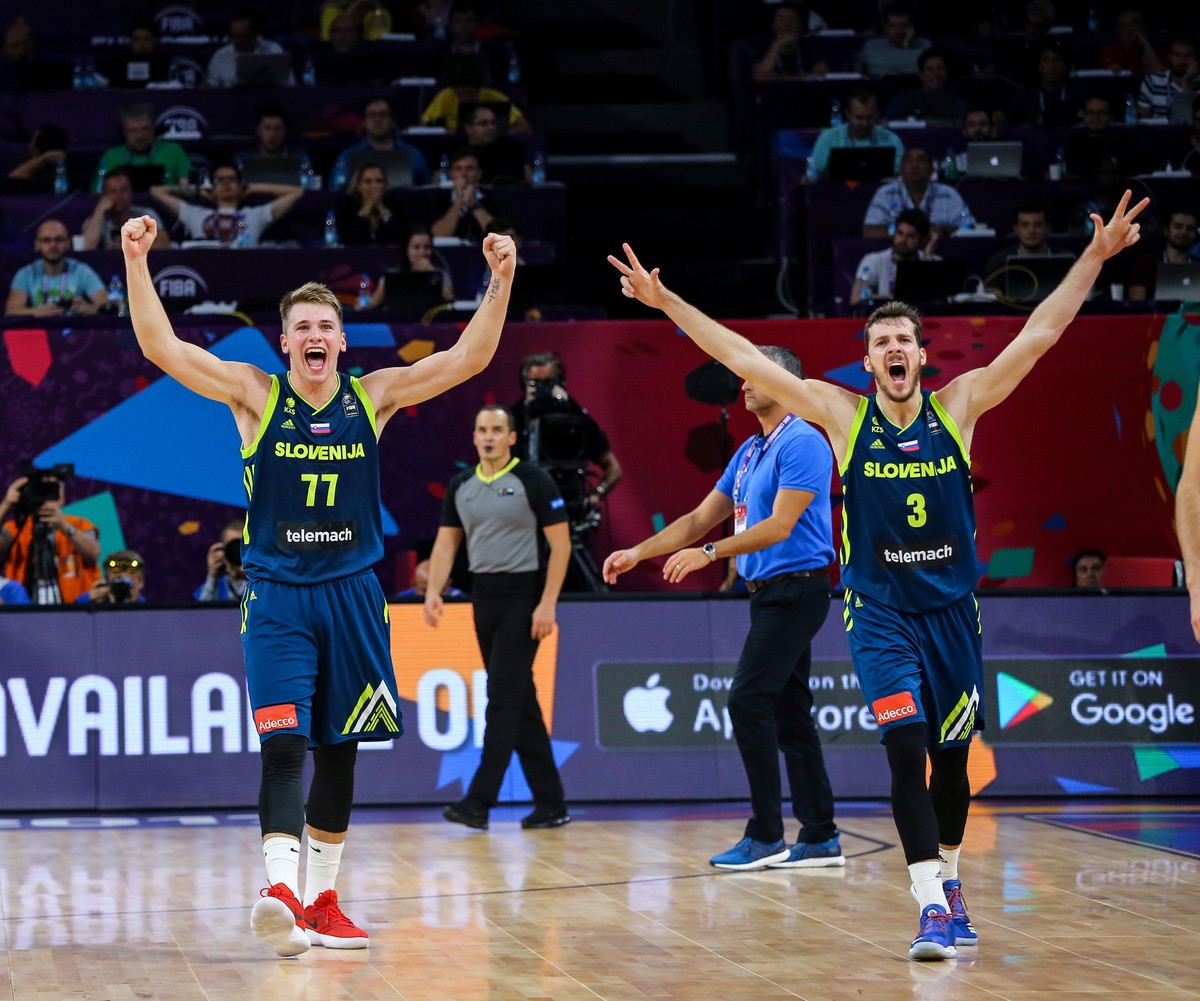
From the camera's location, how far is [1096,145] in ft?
45.8

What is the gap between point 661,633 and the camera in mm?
9367

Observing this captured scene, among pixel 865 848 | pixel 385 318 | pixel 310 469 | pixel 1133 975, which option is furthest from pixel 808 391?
pixel 385 318

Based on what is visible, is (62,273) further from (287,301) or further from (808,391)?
(808,391)

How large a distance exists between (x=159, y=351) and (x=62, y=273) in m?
7.22

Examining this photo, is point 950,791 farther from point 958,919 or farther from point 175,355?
point 175,355

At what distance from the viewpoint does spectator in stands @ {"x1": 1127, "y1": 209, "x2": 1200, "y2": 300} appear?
12.6 m

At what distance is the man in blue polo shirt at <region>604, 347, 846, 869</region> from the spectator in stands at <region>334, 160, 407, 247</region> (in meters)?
6.18

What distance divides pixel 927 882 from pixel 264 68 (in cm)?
1156

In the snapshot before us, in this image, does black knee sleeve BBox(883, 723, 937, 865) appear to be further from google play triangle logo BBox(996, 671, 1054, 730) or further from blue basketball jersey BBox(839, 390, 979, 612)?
google play triangle logo BBox(996, 671, 1054, 730)

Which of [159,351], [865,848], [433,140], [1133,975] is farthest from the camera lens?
[433,140]

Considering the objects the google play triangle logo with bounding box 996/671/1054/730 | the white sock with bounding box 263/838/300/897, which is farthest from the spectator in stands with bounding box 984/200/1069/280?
the white sock with bounding box 263/838/300/897

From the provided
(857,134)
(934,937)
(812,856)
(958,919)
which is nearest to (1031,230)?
(857,134)

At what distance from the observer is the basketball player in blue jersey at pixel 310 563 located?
542cm

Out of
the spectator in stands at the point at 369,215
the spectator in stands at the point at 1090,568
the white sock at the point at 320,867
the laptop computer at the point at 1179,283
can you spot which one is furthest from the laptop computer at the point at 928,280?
the white sock at the point at 320,867
